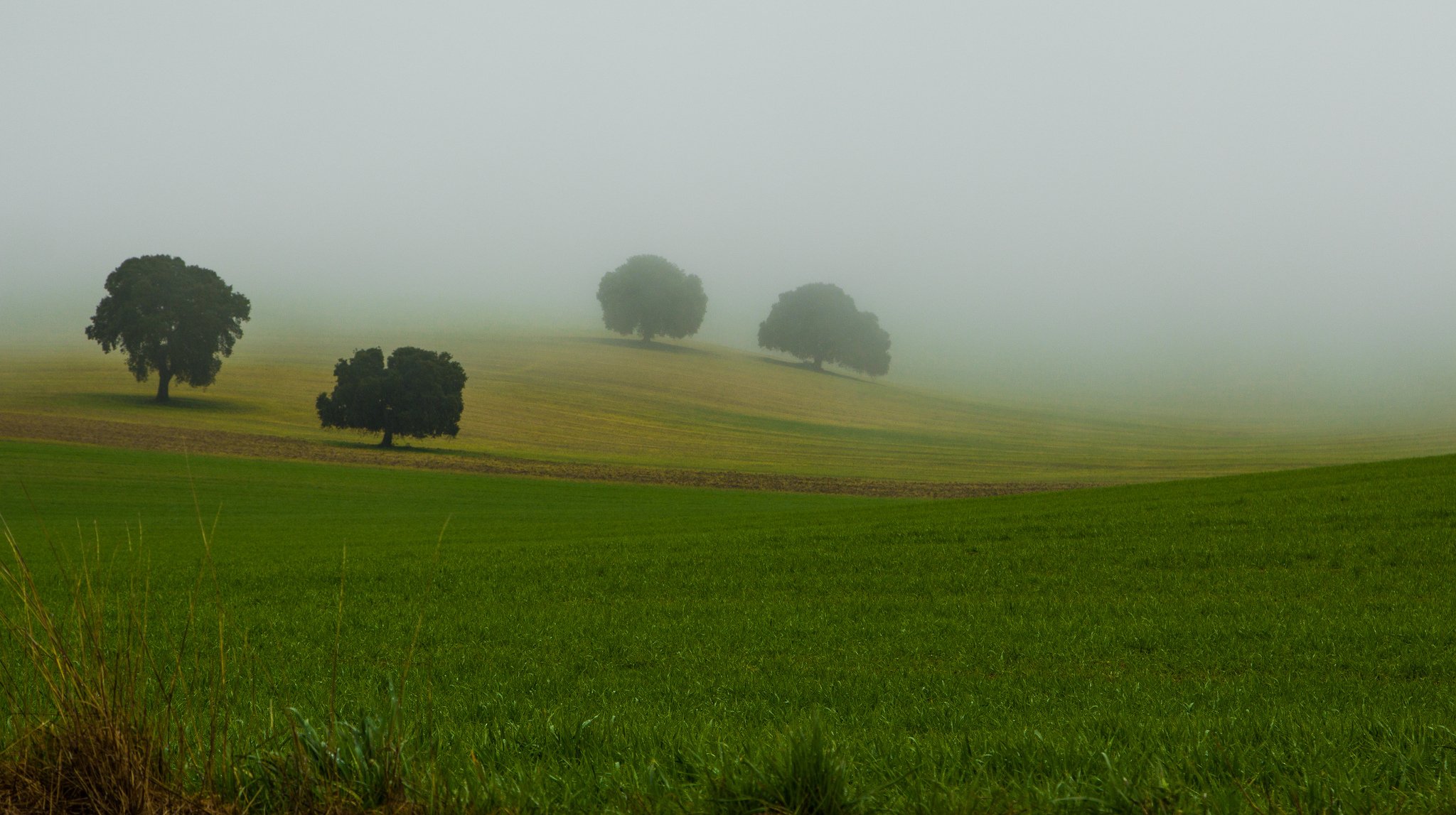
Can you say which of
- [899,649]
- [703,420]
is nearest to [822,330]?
[703,420]

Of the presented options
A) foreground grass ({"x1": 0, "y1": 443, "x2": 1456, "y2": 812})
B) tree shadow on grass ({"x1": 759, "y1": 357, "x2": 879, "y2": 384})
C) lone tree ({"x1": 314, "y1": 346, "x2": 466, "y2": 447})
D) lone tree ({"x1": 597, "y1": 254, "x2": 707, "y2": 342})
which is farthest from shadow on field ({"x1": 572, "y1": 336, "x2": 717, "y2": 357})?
foreground grass ({"x1": 0, "y1": 443, "x2": 1456, "y2": 812})

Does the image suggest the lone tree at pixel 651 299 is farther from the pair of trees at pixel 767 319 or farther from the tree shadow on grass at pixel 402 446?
the tree shadow on grass at pixel 402 446

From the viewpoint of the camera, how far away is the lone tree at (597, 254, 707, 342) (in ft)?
486

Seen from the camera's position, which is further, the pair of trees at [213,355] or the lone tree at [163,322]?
the lone tree at [163,322]

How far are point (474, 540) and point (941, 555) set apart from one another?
14.3 meters

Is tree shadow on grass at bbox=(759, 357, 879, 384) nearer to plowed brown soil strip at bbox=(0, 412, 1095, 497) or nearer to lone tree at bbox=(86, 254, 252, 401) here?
plowed brown soil strip at bbox=(0, 412, 1095, 497)

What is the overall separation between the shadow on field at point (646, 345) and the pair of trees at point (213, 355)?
6601cm

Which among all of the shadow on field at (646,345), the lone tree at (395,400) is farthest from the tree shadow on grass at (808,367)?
the lone tree at (395,400)

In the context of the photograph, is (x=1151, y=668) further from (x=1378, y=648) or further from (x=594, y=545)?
(x=594, y=545)

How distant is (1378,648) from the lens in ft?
32.2

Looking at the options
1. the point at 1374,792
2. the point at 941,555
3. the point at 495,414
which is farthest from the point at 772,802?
the point at 495,414

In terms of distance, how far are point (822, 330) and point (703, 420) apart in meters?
60.8

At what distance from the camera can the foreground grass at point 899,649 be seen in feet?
12.0

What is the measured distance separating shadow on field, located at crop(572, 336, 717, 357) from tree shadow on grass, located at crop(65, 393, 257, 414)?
215ft
